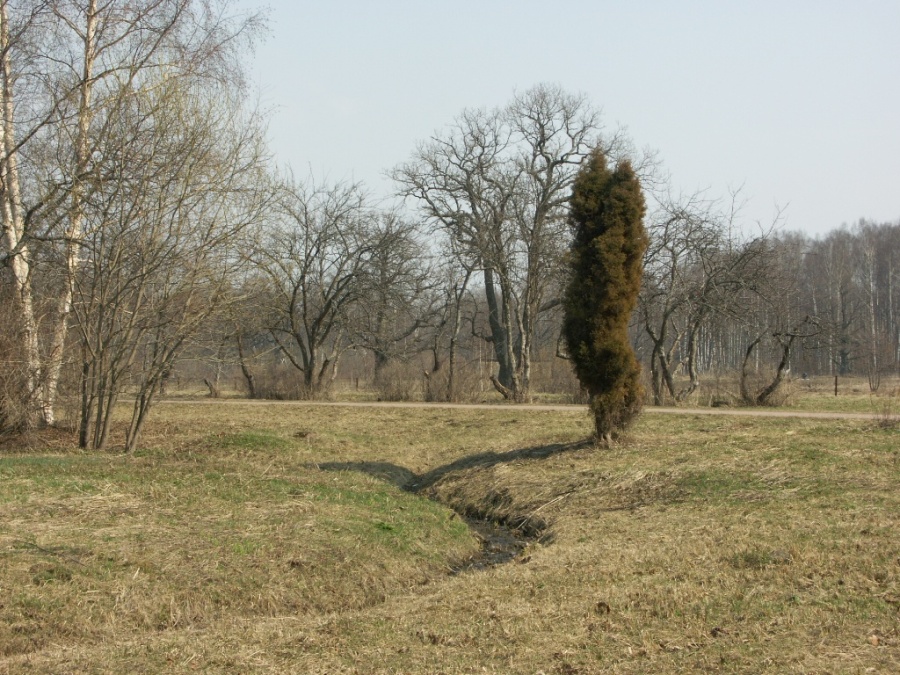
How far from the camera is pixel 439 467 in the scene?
17.1 metres

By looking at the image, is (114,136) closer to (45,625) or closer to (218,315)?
(218,315)

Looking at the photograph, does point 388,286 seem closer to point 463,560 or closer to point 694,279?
point 694,279

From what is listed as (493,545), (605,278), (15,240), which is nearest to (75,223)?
(15,240)

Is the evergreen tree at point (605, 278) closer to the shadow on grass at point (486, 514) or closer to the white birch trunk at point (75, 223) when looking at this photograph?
the shadow on grass at point (486, 514)

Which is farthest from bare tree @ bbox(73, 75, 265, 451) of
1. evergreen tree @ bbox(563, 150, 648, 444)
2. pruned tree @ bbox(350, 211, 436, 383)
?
pruned tree @ bbox(350, 211, 436, 383)

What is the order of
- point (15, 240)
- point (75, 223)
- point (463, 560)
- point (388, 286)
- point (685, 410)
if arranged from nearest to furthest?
point (463, 560), point (75, 223), point (15, 240), point (685, 410), point (388, 286)

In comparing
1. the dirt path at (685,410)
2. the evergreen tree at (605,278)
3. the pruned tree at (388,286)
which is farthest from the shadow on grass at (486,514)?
the pruned tree at (388,286)

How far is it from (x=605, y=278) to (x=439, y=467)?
537 centimetres

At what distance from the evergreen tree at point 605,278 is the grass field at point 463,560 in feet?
4.66

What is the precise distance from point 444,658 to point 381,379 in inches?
1025

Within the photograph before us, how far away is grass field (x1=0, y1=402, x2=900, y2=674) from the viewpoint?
5875 mm

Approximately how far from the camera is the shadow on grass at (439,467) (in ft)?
51.3

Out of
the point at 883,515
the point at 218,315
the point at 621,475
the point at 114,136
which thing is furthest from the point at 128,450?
the point at 883,515

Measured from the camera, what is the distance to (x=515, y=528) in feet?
40.7
